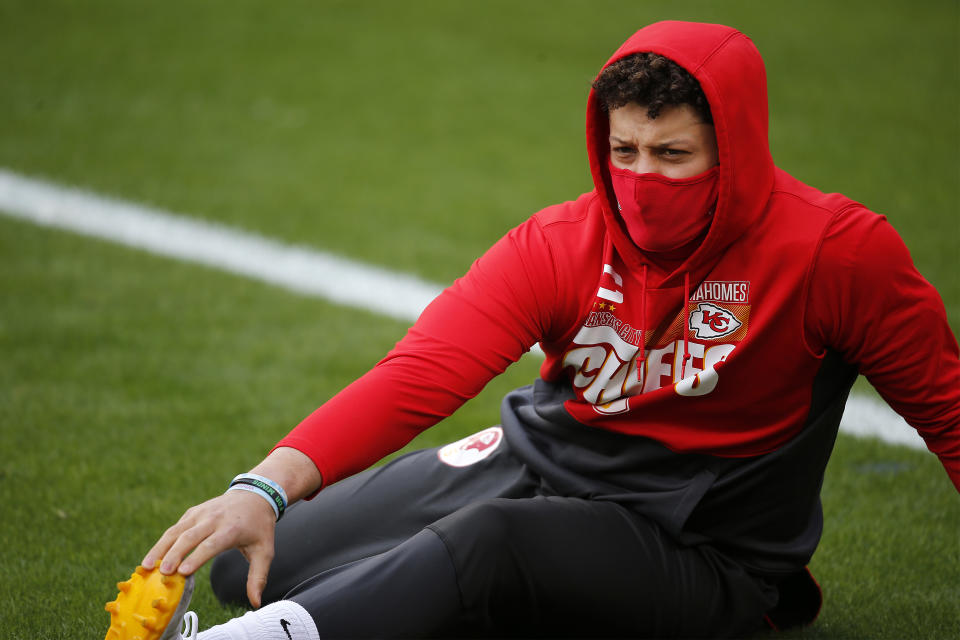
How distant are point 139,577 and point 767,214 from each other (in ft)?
4.59

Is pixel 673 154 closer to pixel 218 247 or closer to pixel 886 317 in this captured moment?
pixel 886 317

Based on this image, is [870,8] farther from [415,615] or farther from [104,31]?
[415,615]

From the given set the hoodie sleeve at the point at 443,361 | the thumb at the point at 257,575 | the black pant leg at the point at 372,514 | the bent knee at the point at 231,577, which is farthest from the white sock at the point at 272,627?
the bent knee at the point at 231,577

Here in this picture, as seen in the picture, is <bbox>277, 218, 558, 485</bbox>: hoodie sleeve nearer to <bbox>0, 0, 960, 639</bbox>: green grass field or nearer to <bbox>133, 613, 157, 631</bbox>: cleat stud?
<bbox>133, 613, 157, 631</bbox>: cleat stud

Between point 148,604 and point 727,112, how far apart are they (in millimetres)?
1397

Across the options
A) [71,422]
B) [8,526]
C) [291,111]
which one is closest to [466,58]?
[291,111]

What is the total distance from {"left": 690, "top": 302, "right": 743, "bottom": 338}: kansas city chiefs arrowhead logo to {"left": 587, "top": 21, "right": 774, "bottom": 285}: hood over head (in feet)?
0.23

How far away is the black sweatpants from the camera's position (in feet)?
6.88

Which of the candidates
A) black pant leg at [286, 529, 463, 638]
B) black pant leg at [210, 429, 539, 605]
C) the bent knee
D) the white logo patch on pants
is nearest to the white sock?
black pant leg at [286, 529, 463, 638]

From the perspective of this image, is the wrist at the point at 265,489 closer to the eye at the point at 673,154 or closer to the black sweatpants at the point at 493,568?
the black sweatpants at the point at 493,568

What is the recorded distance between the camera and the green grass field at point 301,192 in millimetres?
3236

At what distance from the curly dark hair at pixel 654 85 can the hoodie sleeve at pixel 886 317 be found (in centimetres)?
37

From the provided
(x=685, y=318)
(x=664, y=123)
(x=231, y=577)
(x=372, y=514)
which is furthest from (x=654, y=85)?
(x=231, y=577)

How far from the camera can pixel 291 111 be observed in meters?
7.56
